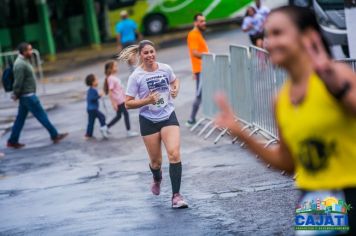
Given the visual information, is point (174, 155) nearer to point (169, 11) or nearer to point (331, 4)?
point (331, 4)

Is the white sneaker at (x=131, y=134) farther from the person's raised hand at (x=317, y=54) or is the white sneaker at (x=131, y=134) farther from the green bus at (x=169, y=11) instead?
the green bus at (x=169, y=11)

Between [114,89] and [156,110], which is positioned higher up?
[156,110]

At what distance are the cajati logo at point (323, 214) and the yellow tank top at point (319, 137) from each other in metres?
0.10

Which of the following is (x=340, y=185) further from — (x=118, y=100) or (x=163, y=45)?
(x=163, y=45)

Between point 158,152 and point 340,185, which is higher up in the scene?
point 340,185

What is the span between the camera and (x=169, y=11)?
3409 centimetres

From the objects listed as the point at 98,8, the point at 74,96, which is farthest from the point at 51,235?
the point at 98,8

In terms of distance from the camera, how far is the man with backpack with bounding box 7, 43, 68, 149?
15.9 m

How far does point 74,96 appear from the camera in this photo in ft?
75.4

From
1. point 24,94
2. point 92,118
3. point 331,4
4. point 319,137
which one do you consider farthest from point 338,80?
point 331,4

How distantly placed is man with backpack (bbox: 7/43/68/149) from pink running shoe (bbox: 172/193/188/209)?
22.7 ft

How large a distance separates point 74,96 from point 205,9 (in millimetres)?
11642

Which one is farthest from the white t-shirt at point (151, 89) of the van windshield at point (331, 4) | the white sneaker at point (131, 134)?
the van windshield at point (331, 4)

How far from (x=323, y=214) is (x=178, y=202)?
16.8 ft
